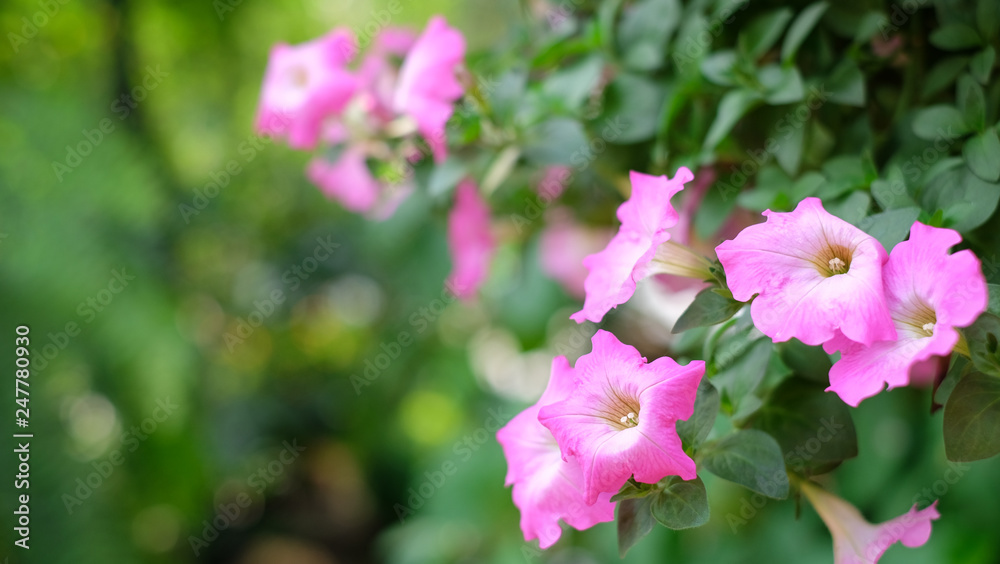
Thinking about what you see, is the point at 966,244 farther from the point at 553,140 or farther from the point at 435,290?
the point at 435,290

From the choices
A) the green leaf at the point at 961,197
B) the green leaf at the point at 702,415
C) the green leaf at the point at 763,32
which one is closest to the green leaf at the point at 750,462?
the green leaf at the point at 702,415

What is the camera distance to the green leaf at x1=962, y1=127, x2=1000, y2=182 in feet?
0.98

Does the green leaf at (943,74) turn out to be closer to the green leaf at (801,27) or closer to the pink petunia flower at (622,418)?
the green leaf at (801,27)

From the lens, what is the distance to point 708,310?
286 mm

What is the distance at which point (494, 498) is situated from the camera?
0.96 metres

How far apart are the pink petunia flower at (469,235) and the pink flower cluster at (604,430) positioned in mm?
272

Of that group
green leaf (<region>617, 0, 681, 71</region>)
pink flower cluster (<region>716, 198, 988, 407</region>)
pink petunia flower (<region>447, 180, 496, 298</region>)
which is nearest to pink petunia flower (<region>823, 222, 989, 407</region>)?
pink flower cluster (<region>716, 198, 988, 407</region>)

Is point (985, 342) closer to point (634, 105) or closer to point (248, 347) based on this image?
point (634, 105)

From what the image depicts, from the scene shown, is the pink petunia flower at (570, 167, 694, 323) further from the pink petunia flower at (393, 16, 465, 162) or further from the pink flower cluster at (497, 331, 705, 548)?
the pink petunia flower at (393, 16, 465, 162)

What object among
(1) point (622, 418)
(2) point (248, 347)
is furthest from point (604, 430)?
(2) point (248, 347)

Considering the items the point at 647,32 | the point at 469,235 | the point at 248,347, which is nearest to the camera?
the point at 647,32

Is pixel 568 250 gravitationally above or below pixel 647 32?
below

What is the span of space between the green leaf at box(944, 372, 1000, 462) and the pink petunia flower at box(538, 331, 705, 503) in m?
0.10

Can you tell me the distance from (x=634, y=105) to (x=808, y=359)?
8.3 inches
